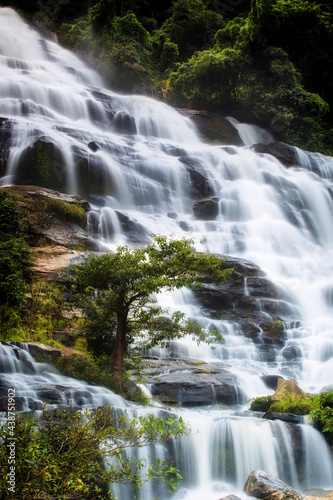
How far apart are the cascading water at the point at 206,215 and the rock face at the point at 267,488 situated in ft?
1.97

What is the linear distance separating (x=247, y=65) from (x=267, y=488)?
118 feet

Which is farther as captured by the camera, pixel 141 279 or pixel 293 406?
pixel 293 406

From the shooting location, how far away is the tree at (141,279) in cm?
895

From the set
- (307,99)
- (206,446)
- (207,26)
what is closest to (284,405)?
(206,446)

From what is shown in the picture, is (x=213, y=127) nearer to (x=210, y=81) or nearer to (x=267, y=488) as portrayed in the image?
(x=210, y=81)

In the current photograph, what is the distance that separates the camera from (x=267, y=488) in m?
6.78

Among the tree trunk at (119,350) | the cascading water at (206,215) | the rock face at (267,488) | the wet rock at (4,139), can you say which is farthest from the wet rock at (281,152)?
the rock face at (267,488)

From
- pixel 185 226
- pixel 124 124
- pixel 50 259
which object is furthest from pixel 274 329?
pixel 124 124

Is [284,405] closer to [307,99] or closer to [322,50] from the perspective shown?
[307,99]

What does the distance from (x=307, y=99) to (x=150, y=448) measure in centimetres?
3499

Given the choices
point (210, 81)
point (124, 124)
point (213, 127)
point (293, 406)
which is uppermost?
point (210, 81)

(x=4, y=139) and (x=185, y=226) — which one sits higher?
(x=4, y=139)

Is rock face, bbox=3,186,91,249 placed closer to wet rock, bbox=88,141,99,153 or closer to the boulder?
wet rock, bbox=88,141,99,153

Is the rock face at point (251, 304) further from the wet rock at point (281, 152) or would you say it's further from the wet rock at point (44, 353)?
the wet rock at point (281, 152)
